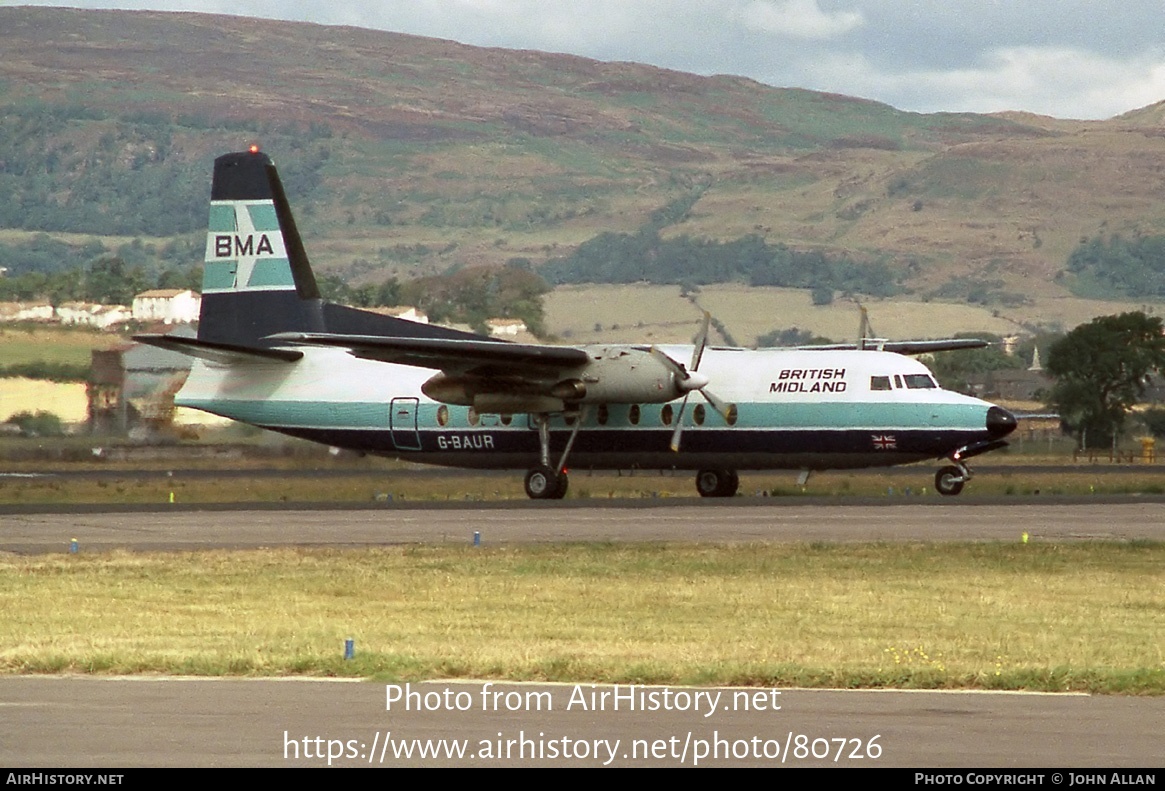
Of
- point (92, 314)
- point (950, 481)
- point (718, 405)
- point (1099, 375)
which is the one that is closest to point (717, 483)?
point (718, 405)

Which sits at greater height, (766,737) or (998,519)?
(766,737)

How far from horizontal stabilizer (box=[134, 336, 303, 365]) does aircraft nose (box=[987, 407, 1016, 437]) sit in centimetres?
1628

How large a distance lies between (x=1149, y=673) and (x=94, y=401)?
41830 mm

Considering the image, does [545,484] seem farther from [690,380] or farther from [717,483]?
[690,380]

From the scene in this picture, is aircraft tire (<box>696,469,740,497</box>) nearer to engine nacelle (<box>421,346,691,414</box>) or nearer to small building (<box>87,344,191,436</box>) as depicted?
engine nacelle (<box>421,346,691,414</box>)

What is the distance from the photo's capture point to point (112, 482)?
47.2 metres

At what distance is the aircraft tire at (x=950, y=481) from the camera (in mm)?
40156

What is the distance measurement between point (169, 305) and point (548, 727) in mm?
66235

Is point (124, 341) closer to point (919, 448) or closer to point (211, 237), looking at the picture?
point (211, 237)

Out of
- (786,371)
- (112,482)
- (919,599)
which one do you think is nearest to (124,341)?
(112,482)

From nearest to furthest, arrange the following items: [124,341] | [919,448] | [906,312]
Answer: [919,448], [124,341], [906,312]

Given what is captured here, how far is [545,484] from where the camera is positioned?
40.8 m

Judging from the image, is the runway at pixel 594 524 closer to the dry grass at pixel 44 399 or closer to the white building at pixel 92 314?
the dry grass at pixel 44 399

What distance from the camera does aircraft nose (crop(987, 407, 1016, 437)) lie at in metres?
37.8
